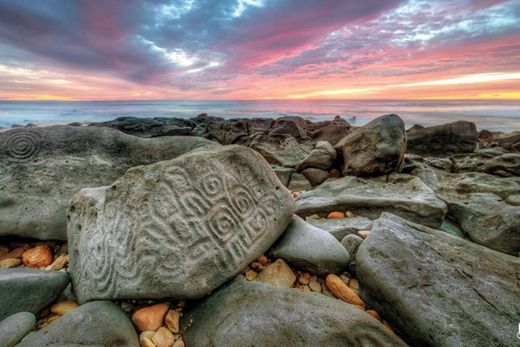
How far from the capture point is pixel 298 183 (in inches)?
200

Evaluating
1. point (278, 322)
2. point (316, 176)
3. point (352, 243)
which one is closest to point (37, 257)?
point (278, 322)

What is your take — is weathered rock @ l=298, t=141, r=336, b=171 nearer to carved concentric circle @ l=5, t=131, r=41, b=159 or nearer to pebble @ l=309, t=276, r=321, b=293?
pebble @ l=309, t=276, r=321, b=293

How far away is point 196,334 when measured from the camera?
5.06 ft

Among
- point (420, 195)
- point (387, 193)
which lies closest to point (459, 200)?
point (420, 195)

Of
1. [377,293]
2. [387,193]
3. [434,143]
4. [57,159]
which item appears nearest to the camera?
[377,293]

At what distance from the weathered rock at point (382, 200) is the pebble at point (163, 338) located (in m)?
2.15

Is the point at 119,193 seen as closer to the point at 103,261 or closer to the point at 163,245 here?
the point at 103,261

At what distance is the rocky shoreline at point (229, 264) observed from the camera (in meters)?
1.48

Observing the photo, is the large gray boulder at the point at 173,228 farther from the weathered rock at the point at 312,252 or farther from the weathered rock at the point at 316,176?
the weathered rock at the point at 316,176

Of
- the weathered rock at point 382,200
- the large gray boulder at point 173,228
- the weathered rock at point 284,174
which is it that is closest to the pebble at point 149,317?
the large gray boulder at point 173,228

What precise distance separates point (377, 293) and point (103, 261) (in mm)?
1991

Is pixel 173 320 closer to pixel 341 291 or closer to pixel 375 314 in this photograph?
pixel 341 291

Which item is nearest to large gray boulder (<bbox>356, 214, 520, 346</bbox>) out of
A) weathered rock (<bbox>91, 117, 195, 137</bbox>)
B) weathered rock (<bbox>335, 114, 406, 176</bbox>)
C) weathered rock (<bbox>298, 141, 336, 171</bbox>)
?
weathered rock (<bbox>335, 114, 406, 176</bbox>)

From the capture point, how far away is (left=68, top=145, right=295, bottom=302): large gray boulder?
63.3 inches
